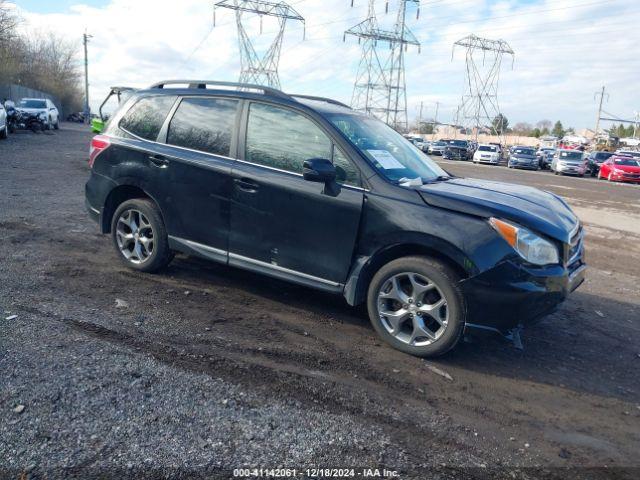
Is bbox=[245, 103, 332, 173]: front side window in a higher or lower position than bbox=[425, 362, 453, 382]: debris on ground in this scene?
higher

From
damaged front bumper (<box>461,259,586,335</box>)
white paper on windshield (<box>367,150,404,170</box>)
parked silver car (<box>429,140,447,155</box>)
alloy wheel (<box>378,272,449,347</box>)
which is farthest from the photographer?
parked silver car (<box>429,140,447,155</box>)

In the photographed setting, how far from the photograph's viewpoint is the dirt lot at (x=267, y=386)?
2854 millimetres

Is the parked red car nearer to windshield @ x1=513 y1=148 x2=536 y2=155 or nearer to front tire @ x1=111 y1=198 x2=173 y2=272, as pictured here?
windshield @ x1=513 y1=148 x2=536 y2=155

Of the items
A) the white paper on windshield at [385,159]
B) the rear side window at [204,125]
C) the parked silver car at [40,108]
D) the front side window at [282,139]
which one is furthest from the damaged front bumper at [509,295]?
the parked silver car at [40,108]

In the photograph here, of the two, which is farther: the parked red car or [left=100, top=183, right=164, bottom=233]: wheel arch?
the parked red car

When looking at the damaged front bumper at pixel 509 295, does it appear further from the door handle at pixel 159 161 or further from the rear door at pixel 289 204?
the door handle at pixel 159 161

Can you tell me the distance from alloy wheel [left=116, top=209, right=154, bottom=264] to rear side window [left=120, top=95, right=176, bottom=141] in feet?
2.76

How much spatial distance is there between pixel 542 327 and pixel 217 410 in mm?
3417

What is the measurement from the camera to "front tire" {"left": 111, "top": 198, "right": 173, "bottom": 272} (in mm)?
5430

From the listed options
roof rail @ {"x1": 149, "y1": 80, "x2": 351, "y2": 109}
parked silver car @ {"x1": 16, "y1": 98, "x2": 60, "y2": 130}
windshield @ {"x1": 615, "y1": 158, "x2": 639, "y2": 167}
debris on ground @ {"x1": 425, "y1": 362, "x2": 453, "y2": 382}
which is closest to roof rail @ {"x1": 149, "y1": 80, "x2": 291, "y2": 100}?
roof rail @ {"x1": 149, "y1": 80, "x2": 351, "y2": 109}

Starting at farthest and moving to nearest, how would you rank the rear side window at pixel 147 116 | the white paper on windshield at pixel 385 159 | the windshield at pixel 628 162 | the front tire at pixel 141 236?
the windshield at pixel 628 162, the rear side window at pixel 147 116, the front tire at pixel 141 236, the white paper on windshield at pixel 385 159

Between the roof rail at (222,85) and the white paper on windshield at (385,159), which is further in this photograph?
the roof rail at (222,85)

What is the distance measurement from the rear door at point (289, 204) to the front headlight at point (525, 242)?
1.11 metres

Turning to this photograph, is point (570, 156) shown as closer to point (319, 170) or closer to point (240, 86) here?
point (240, 86)
